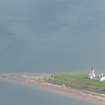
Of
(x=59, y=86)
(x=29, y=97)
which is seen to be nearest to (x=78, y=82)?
(x=59, y=86)

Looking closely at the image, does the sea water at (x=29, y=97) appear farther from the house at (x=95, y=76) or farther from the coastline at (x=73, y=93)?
the house at (x=95, y=76)

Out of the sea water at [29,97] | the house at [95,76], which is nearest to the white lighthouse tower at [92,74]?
the house at [95,76]

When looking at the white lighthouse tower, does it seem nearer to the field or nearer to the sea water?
the field

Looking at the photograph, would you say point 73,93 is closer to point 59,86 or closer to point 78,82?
point 59,86

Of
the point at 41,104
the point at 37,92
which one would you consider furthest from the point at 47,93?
the point at 41,104

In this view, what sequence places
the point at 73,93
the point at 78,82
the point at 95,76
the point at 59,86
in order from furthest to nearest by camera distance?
the point at 95,76, the point at 78,82, the point at 59,86, the point at 73,93

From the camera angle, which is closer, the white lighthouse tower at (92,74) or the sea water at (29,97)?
the sea water at (29,97)

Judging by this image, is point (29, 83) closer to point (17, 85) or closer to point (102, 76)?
point (17, 85)

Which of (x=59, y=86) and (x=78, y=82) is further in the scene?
(x=78, y=82)
